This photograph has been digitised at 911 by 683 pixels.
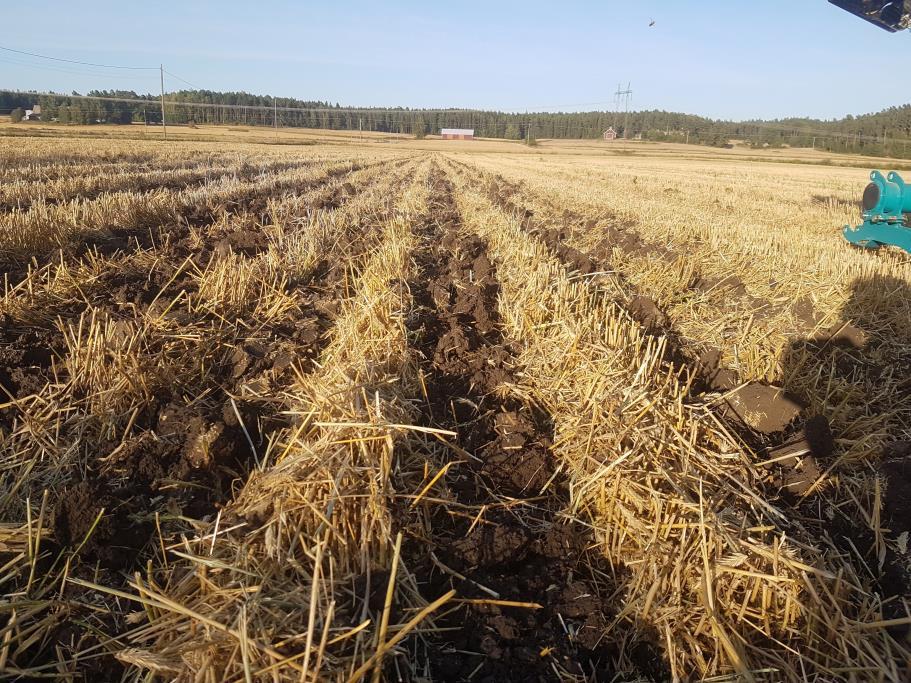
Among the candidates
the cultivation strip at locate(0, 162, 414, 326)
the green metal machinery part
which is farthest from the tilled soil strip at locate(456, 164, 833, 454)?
the cultivation strip at locate(0, 162, 414, 326)

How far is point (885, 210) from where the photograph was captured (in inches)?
309

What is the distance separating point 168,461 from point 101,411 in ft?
2.16

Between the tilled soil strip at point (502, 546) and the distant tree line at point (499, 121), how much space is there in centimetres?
6722

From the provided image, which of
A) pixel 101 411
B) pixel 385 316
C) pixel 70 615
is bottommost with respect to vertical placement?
pixel 70 615

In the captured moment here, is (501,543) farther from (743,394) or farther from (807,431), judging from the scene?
(743,394)

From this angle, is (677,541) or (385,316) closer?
(677,541)

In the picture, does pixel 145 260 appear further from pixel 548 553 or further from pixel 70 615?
pixel 548 553

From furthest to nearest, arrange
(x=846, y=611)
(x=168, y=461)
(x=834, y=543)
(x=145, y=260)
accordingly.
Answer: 1. (x=145, y=260)
2. (x=168, y=461)
3. (x=834, y=543)
4. (x=846, y=611)

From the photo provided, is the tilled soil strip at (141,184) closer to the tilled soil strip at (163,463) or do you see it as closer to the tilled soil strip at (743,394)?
the tilled soil strip at (163,463)

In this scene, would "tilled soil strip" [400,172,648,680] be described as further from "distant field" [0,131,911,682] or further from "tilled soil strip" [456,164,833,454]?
"tilled soil strip" [456,164,833,454]

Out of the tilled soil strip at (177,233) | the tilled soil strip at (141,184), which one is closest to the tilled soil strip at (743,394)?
the tilled soil strip at (177,233)

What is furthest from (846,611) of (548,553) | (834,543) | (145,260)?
(145,260)

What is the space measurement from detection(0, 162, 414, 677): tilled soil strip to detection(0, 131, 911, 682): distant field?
16 mm

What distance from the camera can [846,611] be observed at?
6.91 feet
